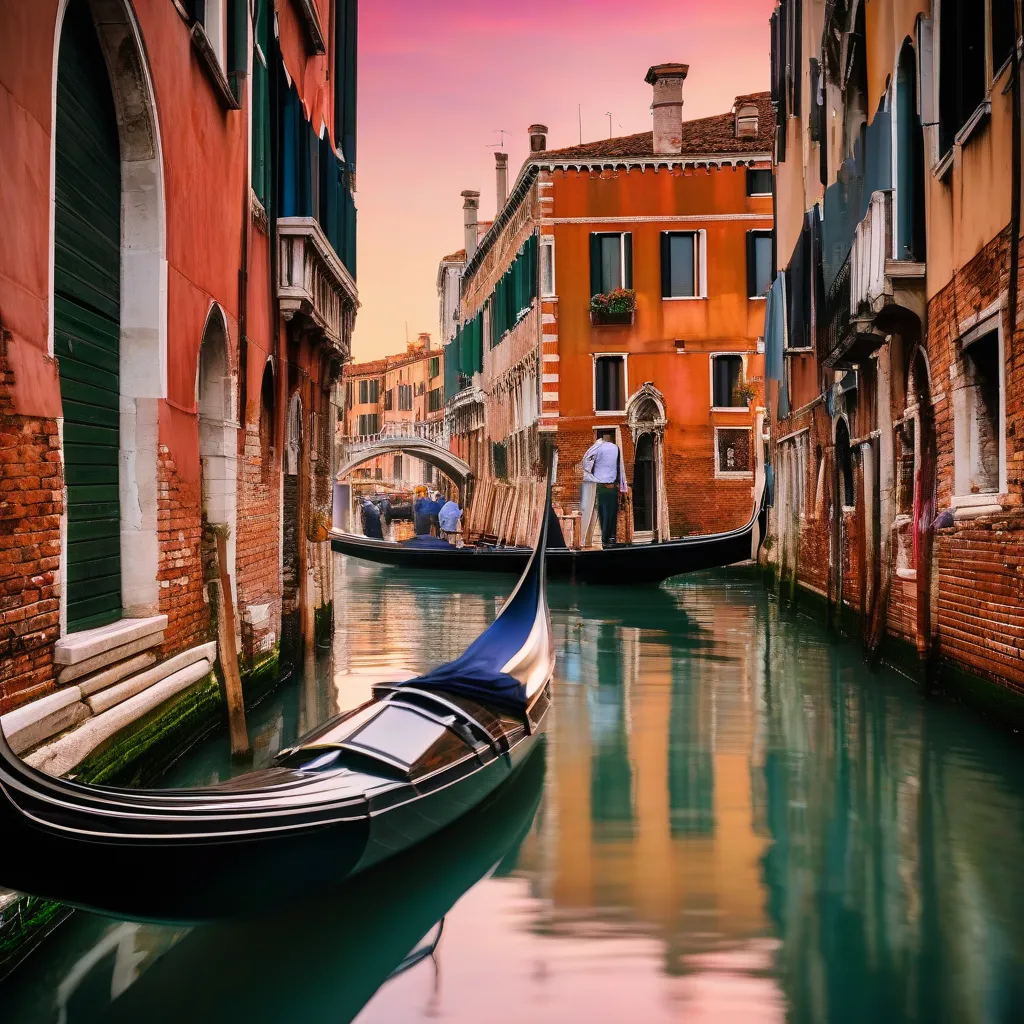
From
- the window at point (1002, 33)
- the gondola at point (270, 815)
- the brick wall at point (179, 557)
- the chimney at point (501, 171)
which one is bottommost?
the gondola at point (270, 815)

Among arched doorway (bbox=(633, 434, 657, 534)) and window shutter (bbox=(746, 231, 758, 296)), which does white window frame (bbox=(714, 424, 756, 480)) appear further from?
window shutter (bbox=(746, 231, 758, 296))

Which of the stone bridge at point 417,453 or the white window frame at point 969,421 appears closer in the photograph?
the white window frame at point 969,421

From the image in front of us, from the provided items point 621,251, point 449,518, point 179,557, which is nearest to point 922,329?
point 179,557

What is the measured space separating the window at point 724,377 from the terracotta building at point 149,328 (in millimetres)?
9140

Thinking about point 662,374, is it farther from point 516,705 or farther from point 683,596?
point 516,705

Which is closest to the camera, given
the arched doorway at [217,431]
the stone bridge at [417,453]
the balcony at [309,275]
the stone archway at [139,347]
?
the stone archway at [139,347]

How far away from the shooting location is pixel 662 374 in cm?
1608

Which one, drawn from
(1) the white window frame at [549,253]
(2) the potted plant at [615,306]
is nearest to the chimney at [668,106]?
(1) the white window frame at [549,253]

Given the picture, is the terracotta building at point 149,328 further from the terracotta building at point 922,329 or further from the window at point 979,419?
the window at point 979,419

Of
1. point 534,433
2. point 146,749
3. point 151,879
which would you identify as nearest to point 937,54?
point 146,749

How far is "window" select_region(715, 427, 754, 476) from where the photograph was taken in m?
16.0

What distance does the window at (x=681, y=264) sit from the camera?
16.0 meters

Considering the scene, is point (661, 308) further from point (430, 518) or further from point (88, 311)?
point (88, 311)

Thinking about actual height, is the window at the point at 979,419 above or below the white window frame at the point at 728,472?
below
